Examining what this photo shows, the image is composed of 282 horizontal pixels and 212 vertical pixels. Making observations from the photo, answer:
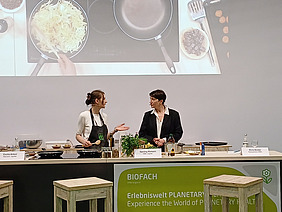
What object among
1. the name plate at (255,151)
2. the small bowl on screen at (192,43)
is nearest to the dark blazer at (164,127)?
the name plate at (255,151)

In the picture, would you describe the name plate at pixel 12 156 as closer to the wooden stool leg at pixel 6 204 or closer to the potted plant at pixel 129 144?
the wooden stool leg at pixel 6 204

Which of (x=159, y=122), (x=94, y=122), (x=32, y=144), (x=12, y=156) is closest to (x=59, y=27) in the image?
(x=32, y=144)

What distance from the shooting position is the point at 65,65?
6062 mm

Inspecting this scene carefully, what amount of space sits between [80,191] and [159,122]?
184 centimetres

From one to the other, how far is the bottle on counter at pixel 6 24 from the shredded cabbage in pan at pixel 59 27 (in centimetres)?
28

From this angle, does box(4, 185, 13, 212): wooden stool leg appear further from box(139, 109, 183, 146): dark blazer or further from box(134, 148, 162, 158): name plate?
box(139, 109, 183, 146): dark blazer

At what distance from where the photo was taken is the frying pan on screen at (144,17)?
611 cm

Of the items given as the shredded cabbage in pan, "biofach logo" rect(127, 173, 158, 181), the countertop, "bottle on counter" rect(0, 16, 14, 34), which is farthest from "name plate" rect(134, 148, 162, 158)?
"bottle on counter" rect(0, 16, 14, 34)

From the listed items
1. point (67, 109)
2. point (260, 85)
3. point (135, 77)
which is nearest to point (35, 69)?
point (67, 109)

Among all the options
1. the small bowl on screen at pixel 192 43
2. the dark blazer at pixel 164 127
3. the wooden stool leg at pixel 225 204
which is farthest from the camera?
the small bowl on screen at pixel 192 43

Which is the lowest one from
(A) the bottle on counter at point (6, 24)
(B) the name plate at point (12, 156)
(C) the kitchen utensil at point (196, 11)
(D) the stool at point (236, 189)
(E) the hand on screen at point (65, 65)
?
(D) the stool at point (236, 189)

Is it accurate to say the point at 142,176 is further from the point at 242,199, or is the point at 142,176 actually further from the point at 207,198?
the point at 242,199

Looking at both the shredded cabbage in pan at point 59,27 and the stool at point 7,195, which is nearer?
the stool at point 7,195

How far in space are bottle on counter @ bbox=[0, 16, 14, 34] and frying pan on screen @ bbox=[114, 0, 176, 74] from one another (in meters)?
1.34
